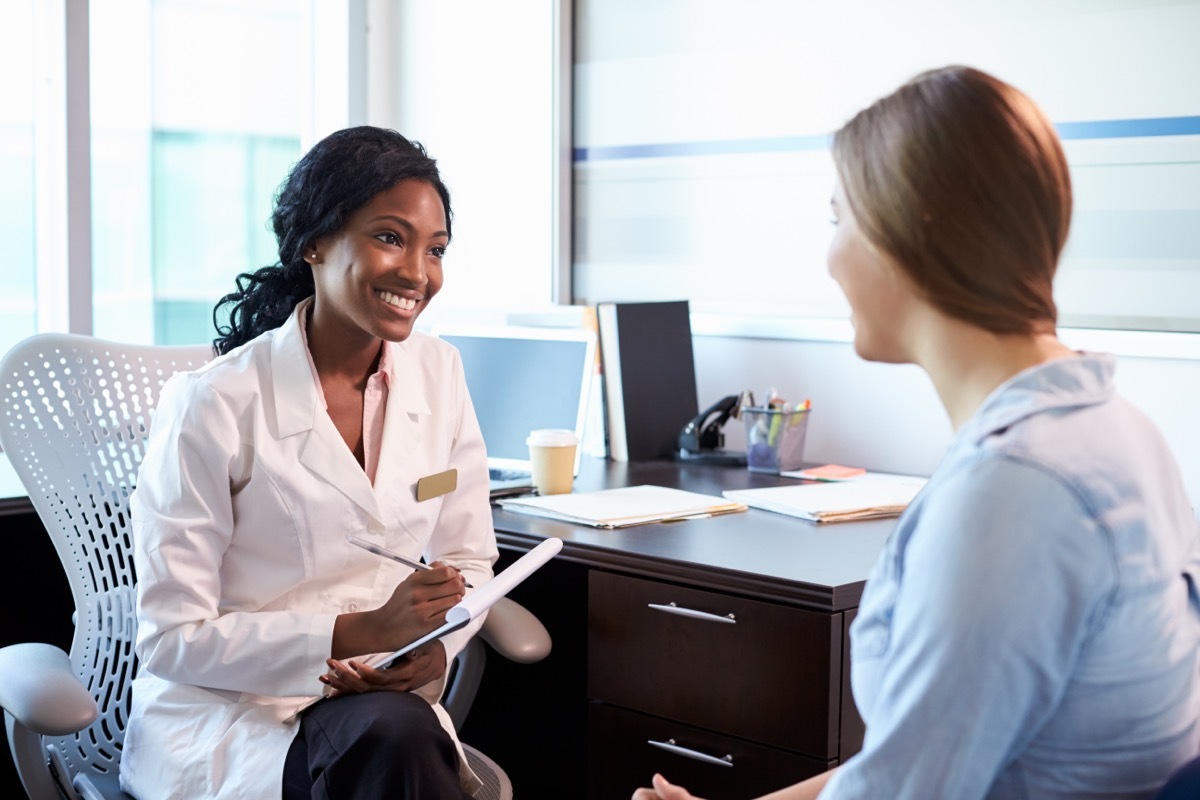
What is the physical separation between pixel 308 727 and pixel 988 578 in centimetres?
98

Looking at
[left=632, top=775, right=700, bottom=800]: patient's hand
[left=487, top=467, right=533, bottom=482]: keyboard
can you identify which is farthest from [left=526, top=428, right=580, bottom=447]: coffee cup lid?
[left=632, top=775, right=700, bottom=800]: patient's hand

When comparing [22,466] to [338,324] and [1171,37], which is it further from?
[1171,37]

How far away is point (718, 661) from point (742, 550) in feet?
0.54

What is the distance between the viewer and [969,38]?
2.37 meters

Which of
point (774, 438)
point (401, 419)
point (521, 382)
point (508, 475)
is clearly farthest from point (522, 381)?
point (401, 419)

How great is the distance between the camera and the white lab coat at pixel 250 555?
60.9 inches

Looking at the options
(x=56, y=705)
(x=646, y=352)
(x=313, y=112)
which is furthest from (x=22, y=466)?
(x=313, y=112)

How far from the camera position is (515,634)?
177 centimetres

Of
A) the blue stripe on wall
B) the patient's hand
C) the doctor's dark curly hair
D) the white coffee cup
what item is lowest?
the patient's hand

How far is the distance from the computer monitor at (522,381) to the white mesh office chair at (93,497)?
62 cm

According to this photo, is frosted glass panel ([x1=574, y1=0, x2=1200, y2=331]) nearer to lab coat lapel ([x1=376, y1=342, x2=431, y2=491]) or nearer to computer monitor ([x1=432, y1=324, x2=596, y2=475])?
computer monitor ([x1=432, y1=324, x2=596, y2=475])

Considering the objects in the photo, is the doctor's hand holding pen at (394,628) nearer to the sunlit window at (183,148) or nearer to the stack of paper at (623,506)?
the stack of paper at (623,506)

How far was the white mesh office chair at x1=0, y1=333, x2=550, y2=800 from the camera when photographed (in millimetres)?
1761

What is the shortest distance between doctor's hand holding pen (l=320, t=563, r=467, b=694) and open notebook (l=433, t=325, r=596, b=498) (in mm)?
778
